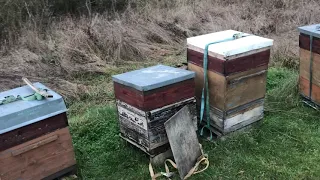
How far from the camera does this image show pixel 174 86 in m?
3.43

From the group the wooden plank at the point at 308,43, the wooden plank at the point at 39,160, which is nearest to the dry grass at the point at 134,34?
the wooden plank at the point at 308,43

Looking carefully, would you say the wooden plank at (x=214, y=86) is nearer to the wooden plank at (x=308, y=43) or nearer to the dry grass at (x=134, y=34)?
the wooden plank at (x=308, y=43)

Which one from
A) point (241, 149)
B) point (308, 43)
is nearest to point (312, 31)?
point (308, 43)

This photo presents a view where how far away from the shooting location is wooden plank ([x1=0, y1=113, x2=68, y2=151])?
9.71 ft

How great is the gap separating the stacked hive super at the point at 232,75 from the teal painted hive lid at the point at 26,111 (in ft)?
4.72

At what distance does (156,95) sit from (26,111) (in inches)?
42.1

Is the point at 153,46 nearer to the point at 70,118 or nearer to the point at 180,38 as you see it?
the point at 180,38

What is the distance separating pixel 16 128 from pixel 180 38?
5.29 metres

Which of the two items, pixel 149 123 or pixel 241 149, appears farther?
pixel 241 149

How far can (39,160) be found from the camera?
3.18 m

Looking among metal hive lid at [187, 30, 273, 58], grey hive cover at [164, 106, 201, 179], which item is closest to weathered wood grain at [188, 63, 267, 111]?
metal hive lid at [187, 30, 273, 58]

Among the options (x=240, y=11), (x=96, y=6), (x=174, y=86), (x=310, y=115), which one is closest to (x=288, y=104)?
(x=310, y=115)

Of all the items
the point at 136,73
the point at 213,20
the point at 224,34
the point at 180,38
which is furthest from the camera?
the point at 213,20

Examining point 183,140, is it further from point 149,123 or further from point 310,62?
point 310,62
